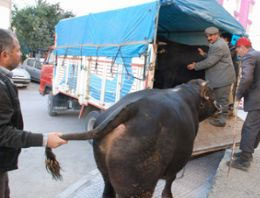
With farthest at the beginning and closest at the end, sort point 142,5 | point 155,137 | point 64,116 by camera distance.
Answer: point 64,116 < point 142,5 < point 155,137

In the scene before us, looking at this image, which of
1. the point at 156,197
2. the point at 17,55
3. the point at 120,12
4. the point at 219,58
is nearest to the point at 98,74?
the point at 120,12

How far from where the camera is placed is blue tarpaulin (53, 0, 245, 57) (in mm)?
4906

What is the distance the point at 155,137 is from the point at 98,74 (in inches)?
172

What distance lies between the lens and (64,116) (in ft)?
31.0

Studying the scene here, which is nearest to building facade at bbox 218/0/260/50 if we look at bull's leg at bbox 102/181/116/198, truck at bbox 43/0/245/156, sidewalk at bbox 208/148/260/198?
truck at bbox 43/0/245/156

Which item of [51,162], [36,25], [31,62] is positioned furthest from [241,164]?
[36,25]

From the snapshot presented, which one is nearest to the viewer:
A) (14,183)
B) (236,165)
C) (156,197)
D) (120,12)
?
(156,197)

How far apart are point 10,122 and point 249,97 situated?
3.73 m

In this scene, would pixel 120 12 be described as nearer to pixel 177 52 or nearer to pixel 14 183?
pixel 177 52

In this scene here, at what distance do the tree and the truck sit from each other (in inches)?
577

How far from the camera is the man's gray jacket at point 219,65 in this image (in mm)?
5215

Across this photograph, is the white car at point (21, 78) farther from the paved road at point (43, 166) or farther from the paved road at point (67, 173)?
the paved road at point (67, 173)

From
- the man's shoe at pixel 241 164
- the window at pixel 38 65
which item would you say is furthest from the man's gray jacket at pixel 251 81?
the window at pixel 38 65

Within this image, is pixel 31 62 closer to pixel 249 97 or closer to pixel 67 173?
pixel 67 173
